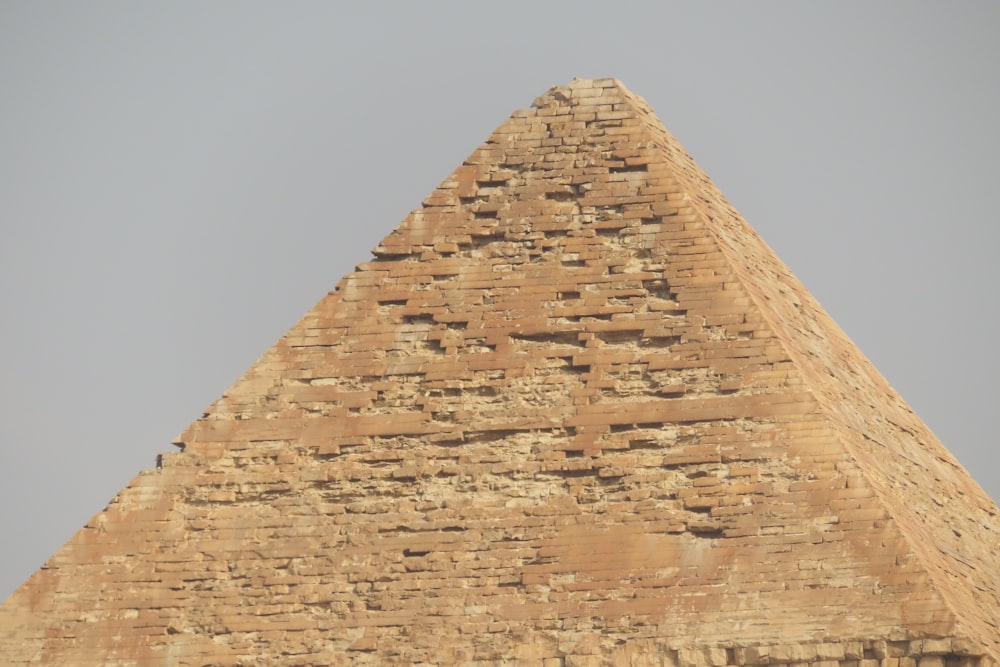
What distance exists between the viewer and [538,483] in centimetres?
2212

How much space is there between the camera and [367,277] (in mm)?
23219

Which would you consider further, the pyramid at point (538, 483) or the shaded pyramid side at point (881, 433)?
the shaded pyramid side at point (881, 433)

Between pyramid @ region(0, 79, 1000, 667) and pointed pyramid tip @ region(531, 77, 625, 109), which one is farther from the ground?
pointed pyramid tip @ region(531, 77, 625, 109)

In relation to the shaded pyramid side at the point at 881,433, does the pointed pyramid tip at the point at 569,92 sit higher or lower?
higher

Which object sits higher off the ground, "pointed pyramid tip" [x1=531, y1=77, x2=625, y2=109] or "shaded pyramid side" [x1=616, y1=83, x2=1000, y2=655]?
"pointed pyramid tip" [x1=531, y1=77, x2=625, y2=109]

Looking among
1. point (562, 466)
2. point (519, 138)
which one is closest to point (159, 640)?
point (562, 466)

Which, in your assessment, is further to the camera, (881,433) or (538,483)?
(881,433)

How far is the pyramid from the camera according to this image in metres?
21.3

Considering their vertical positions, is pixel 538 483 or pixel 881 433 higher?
pixel 881 433

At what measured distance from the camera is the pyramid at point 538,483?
21.3 m

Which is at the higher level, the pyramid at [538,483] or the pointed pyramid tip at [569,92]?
the pointed pyramid tip at [569,92]

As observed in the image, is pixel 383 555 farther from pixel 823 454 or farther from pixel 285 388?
pixel 823 454

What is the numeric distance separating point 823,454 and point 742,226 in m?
4.07

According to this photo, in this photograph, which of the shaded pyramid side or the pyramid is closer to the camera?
the pyramid
